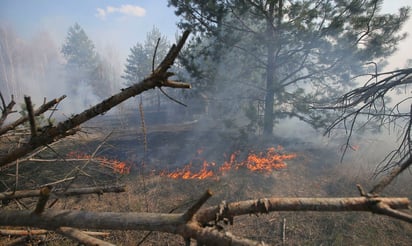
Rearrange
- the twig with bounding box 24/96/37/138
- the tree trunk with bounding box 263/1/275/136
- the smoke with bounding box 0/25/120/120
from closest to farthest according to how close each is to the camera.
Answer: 1. the twig with bounding box 24/96/37/138
2. the tree trunk with bounding box 263/1/275/136
3. the smoke with bounding box 0/25/120/120

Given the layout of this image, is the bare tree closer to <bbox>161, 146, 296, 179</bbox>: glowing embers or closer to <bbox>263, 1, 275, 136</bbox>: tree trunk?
<bbox>161, 146, 296, 179</bbox>: glowing embers

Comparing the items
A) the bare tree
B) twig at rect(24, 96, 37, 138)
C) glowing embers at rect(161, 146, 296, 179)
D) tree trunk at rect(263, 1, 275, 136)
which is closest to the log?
the bare tree

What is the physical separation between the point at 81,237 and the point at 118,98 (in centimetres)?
111

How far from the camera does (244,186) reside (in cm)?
832

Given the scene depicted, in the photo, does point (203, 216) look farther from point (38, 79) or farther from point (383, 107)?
point (38, 79)

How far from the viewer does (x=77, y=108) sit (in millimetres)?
42125

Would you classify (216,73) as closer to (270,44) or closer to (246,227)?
(270,44)

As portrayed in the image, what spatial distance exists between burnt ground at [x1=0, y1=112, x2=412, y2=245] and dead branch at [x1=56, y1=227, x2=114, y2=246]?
0.65 m

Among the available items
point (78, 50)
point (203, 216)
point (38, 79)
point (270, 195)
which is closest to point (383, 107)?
point (203, 216)

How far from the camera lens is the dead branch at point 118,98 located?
63.4 inches

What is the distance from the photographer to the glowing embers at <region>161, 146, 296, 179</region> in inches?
372

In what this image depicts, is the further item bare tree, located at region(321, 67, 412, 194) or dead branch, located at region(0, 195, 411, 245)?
bare tree, located at region(321, 67, 412, 194)

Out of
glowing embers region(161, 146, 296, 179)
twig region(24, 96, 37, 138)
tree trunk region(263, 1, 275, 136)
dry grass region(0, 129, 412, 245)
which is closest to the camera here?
twig region(24, 96, 37, 138)

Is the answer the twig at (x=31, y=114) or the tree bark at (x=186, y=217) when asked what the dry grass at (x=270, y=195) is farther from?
the twig at (x=31, y=114)
